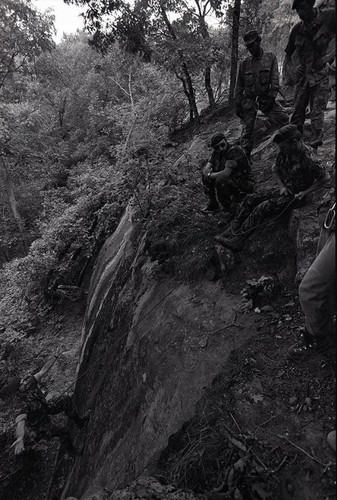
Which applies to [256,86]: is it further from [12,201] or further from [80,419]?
[12,201]

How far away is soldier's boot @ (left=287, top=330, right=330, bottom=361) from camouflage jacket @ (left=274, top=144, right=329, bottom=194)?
88.7 inches

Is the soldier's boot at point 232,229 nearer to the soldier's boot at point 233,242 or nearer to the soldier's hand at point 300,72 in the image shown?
the soldier's boot at point 233,242

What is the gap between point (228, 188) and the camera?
5504mm

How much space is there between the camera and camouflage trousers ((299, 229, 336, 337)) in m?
2.77

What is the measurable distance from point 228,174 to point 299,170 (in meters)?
1.13

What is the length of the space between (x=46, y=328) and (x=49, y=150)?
12.0m

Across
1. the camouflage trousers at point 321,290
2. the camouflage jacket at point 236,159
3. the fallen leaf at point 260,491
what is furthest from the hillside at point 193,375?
the camouflage jacket at point 236,159

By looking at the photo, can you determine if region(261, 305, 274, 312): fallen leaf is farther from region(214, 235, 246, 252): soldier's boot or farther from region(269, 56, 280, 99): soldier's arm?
region(269, 56, 280, 99): soldier's arm

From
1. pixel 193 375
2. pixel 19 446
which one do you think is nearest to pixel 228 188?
pixel 193 375

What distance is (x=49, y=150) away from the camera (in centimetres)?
1920

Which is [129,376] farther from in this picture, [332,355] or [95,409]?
[332,355]

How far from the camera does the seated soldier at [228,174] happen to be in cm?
543

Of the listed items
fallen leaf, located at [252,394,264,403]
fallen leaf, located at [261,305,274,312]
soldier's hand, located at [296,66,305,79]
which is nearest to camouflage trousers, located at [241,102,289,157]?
soldier's hand, located at [296,66,305,79]

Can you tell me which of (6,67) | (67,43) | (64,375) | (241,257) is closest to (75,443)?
(64,375)
